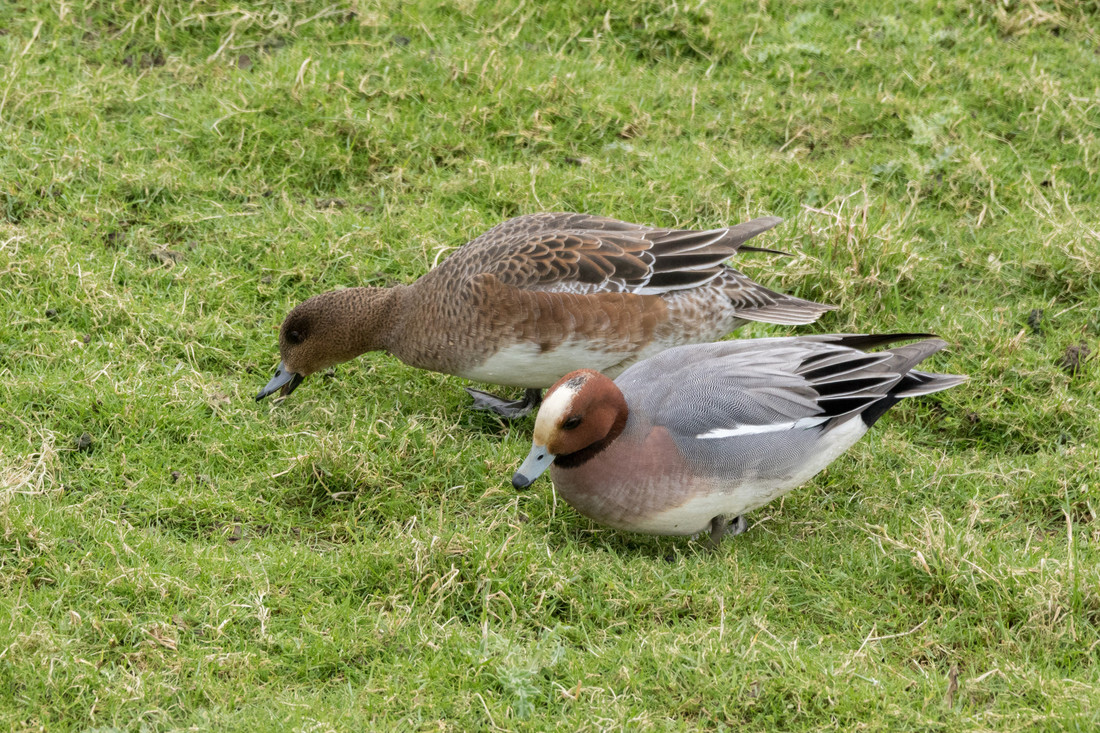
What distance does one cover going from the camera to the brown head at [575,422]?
3.82 metres

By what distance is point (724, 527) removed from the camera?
4098 mm

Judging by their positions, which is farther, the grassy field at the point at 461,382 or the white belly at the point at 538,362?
the white belly at the point at 538,362

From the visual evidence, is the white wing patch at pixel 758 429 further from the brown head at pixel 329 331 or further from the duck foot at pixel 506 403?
the brown head at pixel 329 331

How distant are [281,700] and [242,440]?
1417 millimetres

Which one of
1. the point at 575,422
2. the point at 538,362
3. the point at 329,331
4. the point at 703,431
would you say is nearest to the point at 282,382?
the point at 329,331

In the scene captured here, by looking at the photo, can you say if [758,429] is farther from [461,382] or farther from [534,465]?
[461,382]

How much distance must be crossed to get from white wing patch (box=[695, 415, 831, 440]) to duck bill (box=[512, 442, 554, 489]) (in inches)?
19.8

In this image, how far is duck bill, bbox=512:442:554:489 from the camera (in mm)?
3871

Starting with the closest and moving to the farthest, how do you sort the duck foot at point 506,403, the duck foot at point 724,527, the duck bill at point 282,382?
the duck foot at point 724,527 → the duck bill at point 282,382 → the duck foot at point 506,403

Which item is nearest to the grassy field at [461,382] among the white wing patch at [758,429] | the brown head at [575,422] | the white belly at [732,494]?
the white belly at [732,494]

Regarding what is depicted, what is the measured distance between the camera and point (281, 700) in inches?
127

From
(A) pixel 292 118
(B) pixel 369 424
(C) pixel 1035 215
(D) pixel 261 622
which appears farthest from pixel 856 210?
(D) pixel 261 622

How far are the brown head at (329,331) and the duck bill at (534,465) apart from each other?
45.1 inches

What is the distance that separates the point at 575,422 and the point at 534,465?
0.68 feet
